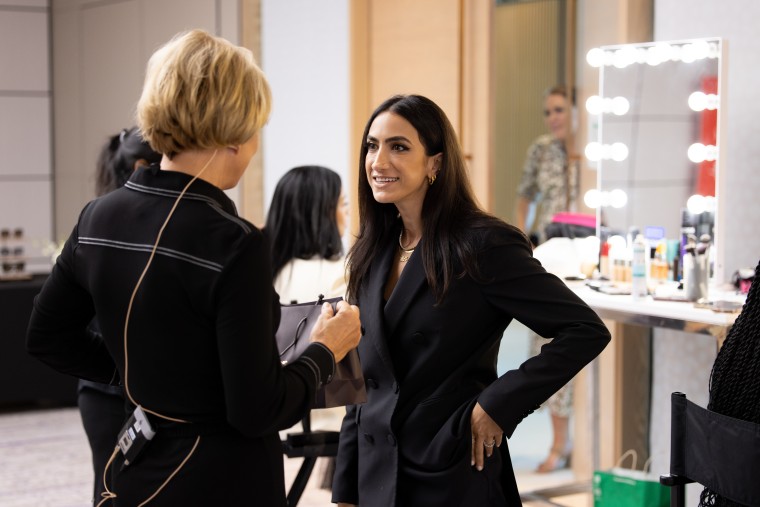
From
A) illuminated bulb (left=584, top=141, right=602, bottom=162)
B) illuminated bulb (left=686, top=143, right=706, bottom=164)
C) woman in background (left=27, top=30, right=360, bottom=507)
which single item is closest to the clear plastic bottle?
illuminated bulb (left=686, top=143, right=706, bottom=164)

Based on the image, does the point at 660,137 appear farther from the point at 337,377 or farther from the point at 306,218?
the point at 337,377

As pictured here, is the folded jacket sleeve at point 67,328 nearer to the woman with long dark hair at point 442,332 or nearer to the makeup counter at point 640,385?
the woman with long dark hair at point 442,332

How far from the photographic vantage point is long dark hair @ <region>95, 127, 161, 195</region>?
290cm

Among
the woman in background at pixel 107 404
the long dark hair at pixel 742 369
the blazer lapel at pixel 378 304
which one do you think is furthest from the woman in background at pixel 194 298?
the woman in background at pixel 107 404

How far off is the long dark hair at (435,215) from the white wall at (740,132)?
1590 mm

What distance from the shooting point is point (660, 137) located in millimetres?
3898

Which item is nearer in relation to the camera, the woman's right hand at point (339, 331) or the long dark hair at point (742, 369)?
the woman's right hand at point (339, 331)

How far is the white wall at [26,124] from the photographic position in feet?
24.1

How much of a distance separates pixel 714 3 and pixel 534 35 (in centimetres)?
223

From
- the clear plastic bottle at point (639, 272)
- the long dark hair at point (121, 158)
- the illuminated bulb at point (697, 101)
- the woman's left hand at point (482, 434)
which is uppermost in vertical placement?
the illuminated bulb at point (697, 101)

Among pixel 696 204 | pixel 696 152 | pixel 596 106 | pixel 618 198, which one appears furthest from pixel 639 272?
pixel 596 106

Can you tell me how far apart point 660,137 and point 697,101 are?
25 centimetres

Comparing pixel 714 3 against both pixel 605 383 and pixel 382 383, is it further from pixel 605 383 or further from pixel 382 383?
pixel 382 383

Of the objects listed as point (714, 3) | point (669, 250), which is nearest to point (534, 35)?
point (714, 3)
